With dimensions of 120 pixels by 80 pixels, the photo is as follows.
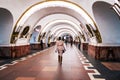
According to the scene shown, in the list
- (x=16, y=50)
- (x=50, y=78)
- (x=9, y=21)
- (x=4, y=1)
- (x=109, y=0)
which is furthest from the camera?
(x=16, y=50)

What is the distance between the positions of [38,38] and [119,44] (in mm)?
14520

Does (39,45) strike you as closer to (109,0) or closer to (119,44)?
(119,44)

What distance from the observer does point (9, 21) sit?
15039 millimetres

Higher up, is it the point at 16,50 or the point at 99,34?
the point at 99,34

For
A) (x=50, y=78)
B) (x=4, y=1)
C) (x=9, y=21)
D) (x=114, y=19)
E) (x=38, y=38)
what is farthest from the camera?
(x=38, y=38)

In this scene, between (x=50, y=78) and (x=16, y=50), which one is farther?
(x=16, y=50)

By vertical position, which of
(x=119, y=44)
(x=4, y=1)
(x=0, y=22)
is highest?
(x=4, y=1)

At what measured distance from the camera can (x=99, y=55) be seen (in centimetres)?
1537

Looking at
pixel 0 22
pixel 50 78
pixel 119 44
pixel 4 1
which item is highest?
pixel 4 1

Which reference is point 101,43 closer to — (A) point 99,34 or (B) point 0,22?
(A) point 99,34

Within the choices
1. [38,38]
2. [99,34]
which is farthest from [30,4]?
[38,38]

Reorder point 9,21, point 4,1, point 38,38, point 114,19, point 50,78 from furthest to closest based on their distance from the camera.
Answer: point 38,38
point 9,21
point 114,19
point 4,1
point 50,78

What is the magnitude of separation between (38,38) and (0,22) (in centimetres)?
1275

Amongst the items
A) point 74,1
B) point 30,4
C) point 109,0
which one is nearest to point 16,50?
point 30,4
